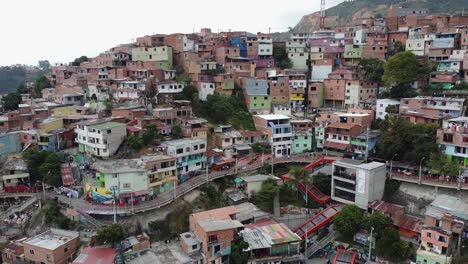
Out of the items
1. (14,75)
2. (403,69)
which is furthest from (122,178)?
(14,75)

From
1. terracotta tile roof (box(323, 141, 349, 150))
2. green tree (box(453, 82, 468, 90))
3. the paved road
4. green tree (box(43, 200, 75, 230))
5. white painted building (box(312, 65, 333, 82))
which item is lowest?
green tree (box(43, 200, 75, 230))

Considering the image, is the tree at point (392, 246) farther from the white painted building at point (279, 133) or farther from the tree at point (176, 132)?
the tree at point (176, 132)

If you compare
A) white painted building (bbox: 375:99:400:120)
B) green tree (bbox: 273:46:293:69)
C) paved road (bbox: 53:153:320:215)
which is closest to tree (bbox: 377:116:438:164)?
white painted building (bbox: 375:99:400:120)

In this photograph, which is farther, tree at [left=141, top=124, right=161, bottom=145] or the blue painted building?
the blue painted building

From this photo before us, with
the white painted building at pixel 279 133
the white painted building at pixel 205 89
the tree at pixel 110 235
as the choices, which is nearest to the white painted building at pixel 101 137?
the tree at pixel 110 235

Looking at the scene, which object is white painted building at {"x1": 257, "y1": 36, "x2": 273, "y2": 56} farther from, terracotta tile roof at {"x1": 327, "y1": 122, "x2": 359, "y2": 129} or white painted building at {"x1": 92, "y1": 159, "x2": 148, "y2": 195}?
white painted building at {"x1": 92, "y1": 159, "x2": 148, "y2": 195}

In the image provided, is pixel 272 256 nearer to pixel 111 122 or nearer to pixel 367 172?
pixel 367 172

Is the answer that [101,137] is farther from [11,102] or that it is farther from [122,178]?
[11,102]

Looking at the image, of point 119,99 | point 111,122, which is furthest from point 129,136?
point 119,99
